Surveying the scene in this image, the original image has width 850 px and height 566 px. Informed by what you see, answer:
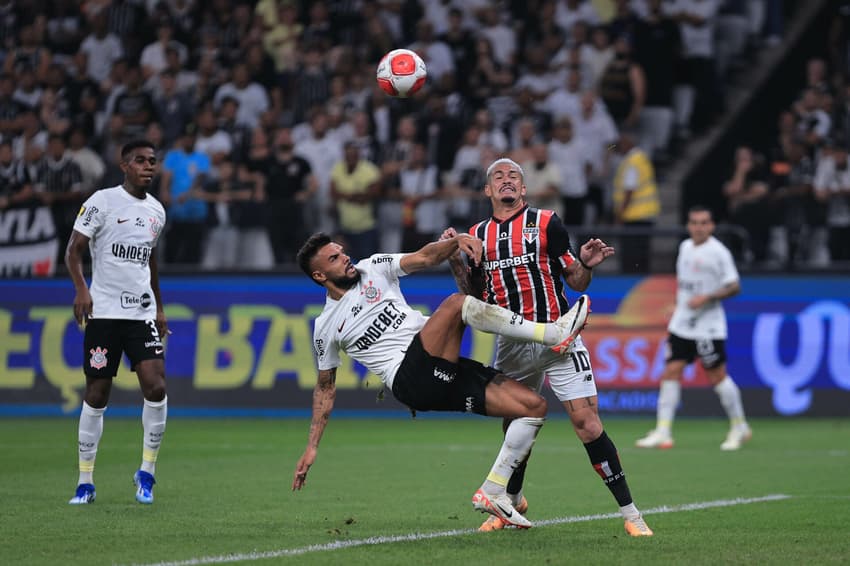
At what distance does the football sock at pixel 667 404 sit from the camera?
1465cm

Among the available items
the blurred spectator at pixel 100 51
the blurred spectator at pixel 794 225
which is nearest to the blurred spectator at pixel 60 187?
the blurred spectator at pixel 100 51

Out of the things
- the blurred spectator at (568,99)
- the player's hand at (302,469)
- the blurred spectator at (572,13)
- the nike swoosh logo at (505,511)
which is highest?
the blurred spectator at (572,13)

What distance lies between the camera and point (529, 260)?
8.40 metres

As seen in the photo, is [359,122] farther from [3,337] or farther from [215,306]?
[3,337]

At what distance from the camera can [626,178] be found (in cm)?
1866

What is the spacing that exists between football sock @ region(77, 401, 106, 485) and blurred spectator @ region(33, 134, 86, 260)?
8184 mm

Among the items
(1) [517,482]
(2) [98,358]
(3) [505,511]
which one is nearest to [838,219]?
(1) [517,482]

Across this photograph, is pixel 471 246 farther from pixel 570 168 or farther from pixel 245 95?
pixel 245 95

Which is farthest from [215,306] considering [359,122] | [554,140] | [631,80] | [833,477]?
[833,477]

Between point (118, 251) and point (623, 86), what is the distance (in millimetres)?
12022

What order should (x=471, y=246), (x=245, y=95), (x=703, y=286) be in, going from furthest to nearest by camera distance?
(x=245, y=95) < (x=703, y=286) < (x=471, y=246)

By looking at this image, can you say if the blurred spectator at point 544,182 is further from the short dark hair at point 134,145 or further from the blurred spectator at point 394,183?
the short dark hair at point 134,145

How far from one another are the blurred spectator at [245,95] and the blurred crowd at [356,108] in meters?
0.04

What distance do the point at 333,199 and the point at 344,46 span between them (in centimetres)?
540
